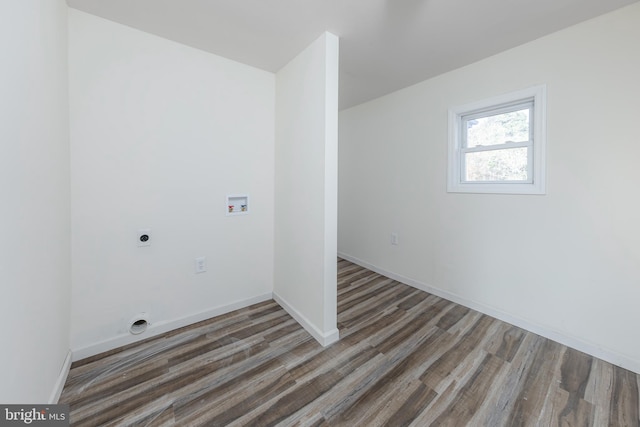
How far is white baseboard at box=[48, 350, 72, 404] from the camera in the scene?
1303 millimetres

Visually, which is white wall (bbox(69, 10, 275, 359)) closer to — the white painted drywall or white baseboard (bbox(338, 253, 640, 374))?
the white painted drywall

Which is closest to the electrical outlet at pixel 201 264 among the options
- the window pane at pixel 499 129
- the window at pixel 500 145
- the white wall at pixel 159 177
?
the white wall at pixel 159 177

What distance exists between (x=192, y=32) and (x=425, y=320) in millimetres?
3040

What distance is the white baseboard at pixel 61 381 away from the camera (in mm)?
1303

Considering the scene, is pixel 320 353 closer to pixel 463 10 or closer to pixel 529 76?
pixel 463 10

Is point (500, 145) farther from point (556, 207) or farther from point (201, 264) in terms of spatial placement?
point (201, 264)

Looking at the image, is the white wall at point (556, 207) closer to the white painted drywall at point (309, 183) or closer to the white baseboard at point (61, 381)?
the white painted drywall at point (309, 183)

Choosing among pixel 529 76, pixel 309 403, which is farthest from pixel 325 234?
pixel 529 76

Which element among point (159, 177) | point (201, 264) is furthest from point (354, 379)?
point (159, 177)

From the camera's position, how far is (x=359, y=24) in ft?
5.68

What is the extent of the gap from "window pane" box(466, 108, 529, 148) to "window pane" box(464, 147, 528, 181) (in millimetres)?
100

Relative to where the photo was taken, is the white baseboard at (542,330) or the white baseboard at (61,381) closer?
the white baseboard at (61,381)

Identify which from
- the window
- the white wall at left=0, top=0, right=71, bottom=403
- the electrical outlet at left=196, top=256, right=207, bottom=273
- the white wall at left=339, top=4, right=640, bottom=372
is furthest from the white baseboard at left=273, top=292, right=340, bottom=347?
the window

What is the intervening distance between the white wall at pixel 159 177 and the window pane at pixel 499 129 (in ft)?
6.72
